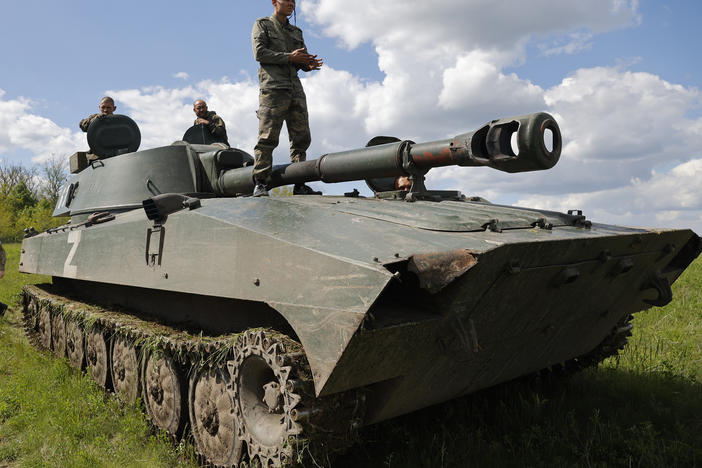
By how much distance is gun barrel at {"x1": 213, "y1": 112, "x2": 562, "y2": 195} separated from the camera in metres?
3.59

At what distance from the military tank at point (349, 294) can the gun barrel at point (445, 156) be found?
0.01 metres

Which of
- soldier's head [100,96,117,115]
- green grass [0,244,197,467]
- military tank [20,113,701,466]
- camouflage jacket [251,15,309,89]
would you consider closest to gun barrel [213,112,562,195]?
military tank [20,113,701,466]

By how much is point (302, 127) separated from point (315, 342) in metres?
3.41

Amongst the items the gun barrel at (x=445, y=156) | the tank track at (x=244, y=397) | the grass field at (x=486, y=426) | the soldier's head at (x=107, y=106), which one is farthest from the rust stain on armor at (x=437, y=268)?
the soldier's head at (x=107, y=106)

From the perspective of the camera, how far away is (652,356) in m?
6.92

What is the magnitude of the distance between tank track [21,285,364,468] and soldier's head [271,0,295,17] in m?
3.11

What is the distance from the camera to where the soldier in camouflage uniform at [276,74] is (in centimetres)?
530

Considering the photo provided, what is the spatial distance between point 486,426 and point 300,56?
355cm

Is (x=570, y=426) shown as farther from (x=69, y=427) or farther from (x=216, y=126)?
(x=216, y=126)

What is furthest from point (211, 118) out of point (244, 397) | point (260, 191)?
point (244, 397)

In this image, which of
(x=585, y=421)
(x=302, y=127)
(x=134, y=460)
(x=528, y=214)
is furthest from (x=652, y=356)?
(x=134, y=460)

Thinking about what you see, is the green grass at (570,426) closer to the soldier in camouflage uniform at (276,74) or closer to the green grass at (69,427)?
the green grass at (69,427)

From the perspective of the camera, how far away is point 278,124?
5.56 m

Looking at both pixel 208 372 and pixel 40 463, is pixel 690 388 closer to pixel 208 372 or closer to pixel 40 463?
pixel 208 372
